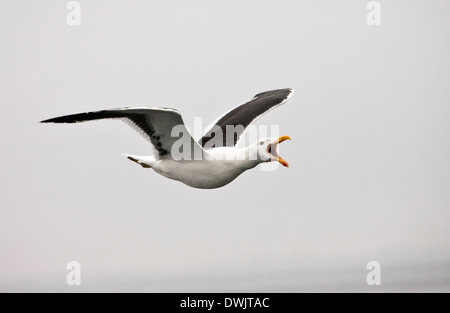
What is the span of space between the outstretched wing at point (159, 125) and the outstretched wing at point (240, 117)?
1169 mm

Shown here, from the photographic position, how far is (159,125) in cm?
982

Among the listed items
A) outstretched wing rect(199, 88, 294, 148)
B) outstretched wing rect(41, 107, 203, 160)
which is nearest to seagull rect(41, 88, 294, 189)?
outstretched wing rect(41, 107, 203, 160)

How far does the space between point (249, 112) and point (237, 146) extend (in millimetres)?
1073

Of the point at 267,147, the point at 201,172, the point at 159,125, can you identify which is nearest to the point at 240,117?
Result: the point at 267,147

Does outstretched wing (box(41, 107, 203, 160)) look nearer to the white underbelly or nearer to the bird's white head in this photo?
the white underbelly

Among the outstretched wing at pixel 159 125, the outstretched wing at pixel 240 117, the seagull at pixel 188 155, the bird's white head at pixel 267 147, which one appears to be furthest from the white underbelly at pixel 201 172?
the outstretched wing at pixel 240 117

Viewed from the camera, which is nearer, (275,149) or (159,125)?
(159,125)

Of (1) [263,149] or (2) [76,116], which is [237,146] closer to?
(1) [263,149]

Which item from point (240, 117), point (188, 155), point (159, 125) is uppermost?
point (240, 117)

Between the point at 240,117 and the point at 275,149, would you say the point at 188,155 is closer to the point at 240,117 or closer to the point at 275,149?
the point at 275,149

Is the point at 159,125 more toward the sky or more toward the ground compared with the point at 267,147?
more toward the sky

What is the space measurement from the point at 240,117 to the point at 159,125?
2659 mm

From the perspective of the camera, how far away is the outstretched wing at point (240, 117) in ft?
38.0

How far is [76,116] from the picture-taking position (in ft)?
29.8
